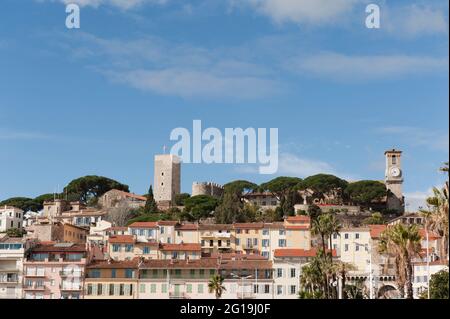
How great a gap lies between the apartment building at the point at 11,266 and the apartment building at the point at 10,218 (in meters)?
46.4

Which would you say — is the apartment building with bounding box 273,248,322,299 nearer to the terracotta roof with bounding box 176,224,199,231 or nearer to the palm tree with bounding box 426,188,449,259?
the terracotta roof with bounding box 176,224,199,231

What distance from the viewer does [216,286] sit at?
220ft

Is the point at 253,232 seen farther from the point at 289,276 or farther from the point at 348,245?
the point at 289,276

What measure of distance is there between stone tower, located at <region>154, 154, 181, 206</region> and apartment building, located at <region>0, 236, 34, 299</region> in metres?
79.5

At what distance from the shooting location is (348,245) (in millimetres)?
93188

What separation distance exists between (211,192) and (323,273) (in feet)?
301

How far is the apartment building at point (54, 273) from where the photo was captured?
73887 mm

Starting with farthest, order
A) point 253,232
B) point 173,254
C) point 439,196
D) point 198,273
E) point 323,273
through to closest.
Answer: point 253,232 < point 173,254 < point 198,273 < point 323,273 < point 439,196

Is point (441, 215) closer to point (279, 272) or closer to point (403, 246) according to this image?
point (403, 246)

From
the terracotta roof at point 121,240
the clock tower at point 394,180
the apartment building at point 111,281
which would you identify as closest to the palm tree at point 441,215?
the apartment building at point 111,281

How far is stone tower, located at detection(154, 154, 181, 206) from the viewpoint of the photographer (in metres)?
158

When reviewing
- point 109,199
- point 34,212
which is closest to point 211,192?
point 109,199

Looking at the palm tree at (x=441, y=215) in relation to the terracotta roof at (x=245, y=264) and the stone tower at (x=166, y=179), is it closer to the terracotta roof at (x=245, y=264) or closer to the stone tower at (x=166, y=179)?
the terracotta roof at (x=245, y=264)

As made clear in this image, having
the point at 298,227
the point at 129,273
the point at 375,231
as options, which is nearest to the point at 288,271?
the point at 129,273
